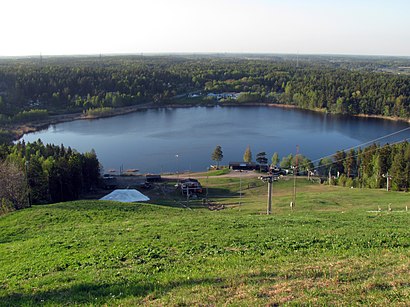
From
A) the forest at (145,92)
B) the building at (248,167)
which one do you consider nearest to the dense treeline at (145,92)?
the forest at (145,92)

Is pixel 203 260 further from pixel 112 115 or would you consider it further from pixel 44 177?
pixel 112 115

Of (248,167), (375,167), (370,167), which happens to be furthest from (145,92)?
(375,167)

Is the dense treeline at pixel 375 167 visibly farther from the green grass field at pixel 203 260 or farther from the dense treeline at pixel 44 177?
the dense treeline at pixel 44 177

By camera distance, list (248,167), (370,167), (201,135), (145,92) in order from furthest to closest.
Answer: (145,92)
(201,135)
(248,167)
(370,167)

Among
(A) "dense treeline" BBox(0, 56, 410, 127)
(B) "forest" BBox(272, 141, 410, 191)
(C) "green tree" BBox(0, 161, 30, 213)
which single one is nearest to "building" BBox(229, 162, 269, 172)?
(B) "forest" BBox(272, 141, 410, 191)

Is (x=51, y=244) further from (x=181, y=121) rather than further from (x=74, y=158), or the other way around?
(x=181, y=121)
